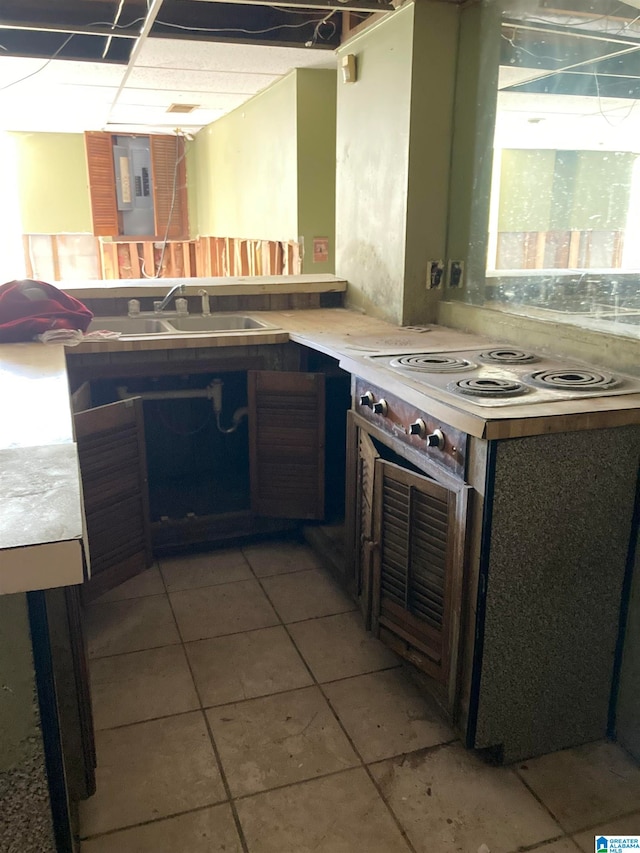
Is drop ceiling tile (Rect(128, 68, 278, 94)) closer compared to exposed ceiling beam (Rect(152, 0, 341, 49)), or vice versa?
exposed ceiling beam (Rect(152, 0, 341, 49))

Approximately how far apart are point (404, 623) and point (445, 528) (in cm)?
40

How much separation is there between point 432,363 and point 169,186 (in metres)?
6.01

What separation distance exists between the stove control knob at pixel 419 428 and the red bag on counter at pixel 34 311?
1618mm

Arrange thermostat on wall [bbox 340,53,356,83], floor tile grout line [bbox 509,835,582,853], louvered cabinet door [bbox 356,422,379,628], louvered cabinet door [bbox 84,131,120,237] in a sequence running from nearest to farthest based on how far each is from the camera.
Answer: floor tile grout line [bbox 509,835,582,853], louvered cabinet door [bbox 356,422,379,628], thermostat on wall [bbox 340,53,356,83], louvered cabinet door [bbox 84,131,120,237]

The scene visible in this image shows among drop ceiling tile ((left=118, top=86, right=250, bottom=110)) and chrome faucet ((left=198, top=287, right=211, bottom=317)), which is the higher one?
drop ceiling tile ((left=118, top=86, right=250, bottom=110))

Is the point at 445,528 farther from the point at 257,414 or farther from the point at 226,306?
the point at 226,306

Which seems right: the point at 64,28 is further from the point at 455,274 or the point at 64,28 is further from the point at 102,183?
the point at 102,183

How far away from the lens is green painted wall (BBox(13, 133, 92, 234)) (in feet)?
25.0

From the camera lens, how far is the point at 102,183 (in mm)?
6867

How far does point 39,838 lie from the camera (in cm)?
100

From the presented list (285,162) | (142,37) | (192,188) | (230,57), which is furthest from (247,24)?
(192,188)

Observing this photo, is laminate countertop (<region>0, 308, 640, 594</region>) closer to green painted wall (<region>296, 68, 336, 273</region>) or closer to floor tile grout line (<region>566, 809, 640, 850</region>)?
floor tile grout line (<region>566, 809, 640, 850</region>)

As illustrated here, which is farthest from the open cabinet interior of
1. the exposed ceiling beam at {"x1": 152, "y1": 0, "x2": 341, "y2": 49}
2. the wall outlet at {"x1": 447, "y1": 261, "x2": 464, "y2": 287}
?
the exposed ceiling beam at {"x1": 152, "y1": 0, "x2": 341, "y2": 49}

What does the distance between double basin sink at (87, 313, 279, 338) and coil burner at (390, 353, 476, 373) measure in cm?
108
